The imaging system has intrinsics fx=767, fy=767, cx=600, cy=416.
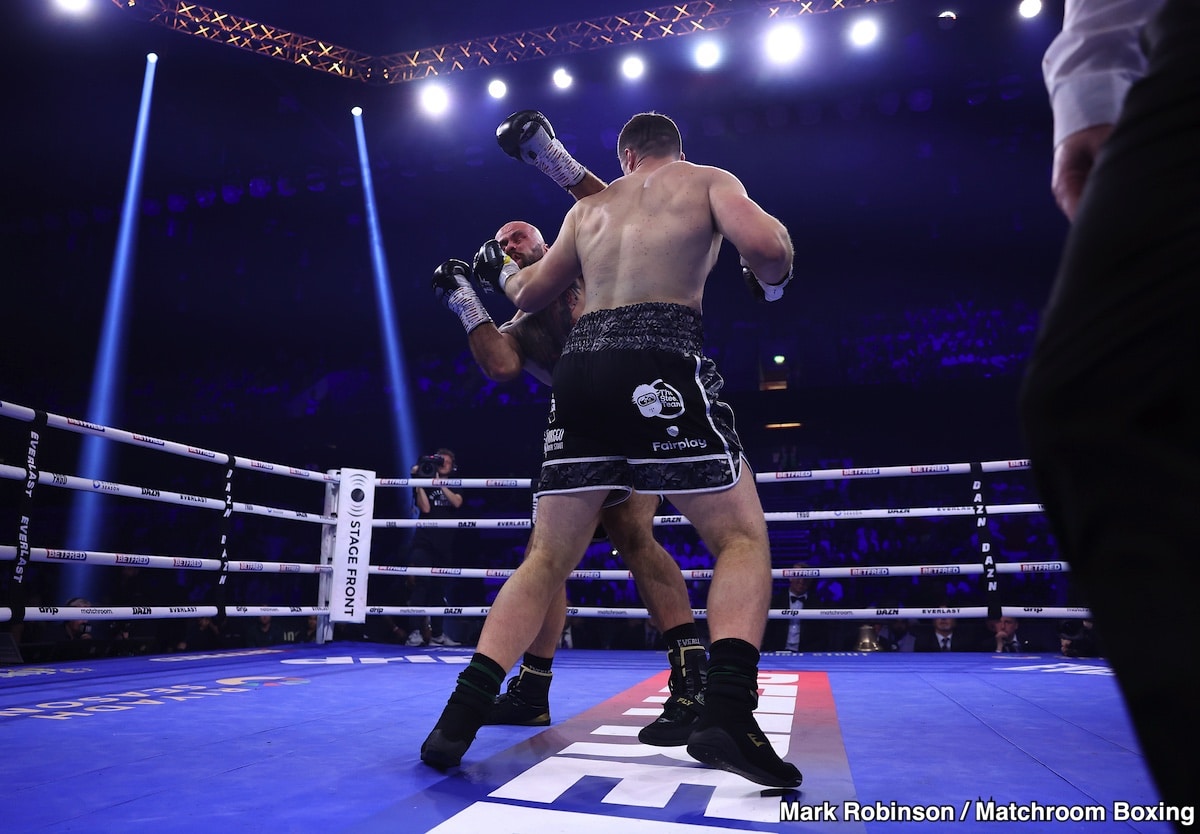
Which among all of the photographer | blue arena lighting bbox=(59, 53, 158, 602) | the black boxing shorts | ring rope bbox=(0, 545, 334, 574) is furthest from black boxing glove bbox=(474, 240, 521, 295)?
blue arena lighting bbox=(59, 53, 158, 602)

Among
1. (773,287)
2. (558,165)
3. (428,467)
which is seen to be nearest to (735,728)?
(773,287)

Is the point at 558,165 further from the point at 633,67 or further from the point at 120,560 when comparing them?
the point at 633,67

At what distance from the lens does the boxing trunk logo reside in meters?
1.67

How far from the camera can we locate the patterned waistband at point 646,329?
1.72 metres

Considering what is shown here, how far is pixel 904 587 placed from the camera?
777cm

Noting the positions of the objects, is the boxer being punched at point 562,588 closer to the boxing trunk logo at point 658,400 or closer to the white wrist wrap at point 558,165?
the white wrist wrap at point 558,165

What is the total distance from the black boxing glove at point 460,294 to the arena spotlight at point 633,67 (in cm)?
635

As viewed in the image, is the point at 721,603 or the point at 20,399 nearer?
the point at 721,603

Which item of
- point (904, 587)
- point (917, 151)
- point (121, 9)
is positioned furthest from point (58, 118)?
point (904, 587)

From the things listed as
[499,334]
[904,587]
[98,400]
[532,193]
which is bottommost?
[904,587]

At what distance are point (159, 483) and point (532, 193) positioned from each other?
7.11 meters

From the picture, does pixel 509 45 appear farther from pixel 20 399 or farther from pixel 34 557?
pixel 20 399

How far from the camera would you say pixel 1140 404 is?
0.47m

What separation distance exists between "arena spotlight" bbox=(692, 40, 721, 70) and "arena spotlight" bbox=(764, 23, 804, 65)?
1.60 feet
